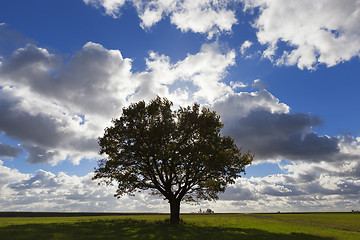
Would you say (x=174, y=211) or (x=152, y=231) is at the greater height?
(x=174, y=211)

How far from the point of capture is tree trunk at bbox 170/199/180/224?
4040cm

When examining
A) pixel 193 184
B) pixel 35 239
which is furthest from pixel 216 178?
pixel 35 239

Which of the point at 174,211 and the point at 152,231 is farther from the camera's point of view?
the point at 174,211

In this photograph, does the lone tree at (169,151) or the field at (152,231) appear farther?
the lone tree at (169,151)

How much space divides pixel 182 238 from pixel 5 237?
17.1m

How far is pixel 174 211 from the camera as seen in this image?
41.1 m

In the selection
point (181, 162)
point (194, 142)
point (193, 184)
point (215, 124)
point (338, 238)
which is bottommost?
point (338, 238)

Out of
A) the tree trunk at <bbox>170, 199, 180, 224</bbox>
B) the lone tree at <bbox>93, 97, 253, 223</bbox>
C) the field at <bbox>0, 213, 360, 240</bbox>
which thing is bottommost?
the field at <bbox>0, 213, 360, 240</bbox>

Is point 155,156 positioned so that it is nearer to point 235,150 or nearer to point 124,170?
point 124,170

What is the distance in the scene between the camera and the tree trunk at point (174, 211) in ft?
133

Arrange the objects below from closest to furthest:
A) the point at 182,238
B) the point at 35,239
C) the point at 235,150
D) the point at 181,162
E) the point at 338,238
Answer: the point at 35,239, the point at 182,238, the point at 338,238, the point at 181,162, the point at 235,150

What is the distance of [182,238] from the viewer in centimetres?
2492

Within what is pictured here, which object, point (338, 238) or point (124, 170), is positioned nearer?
point (338, 238)

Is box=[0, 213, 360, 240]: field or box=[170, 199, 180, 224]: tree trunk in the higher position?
box=[170, 199, 180, 224]: tree trunk
